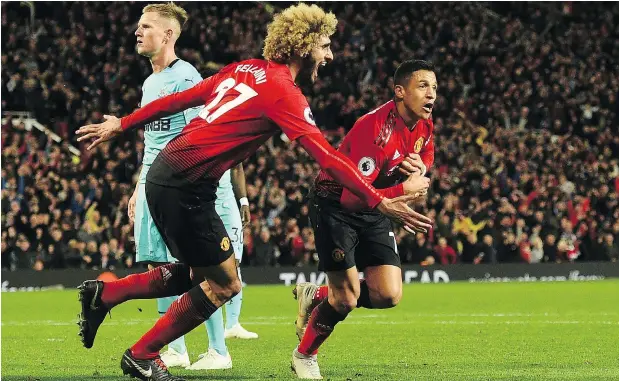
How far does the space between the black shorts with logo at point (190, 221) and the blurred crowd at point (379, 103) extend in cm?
1448

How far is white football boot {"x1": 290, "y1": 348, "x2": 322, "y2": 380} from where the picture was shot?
7.86 metres

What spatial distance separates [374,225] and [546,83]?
69.9 ft

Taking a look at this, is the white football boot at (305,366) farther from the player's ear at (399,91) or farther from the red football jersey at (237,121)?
the player's ear at (399,91)

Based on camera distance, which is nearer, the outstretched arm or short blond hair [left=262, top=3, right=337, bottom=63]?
the outstretched arm

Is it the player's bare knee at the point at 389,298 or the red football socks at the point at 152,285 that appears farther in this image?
the player's bare knee at the point at 389,298

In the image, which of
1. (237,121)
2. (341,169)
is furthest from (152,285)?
(341,169)

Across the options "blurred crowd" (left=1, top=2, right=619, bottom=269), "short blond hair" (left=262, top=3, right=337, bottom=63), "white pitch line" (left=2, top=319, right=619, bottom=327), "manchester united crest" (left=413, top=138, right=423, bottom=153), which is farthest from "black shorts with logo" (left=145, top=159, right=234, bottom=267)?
"blurred crowd" (left=1, top=2, right=619, bottom=269)

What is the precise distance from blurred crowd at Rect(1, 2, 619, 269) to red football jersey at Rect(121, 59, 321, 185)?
47.8 ft

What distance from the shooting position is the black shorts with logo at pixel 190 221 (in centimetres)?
693

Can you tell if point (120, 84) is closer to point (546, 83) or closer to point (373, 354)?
point (546, 83)

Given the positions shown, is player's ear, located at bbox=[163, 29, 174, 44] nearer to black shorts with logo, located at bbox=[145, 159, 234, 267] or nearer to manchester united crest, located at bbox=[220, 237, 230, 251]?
black shorts with logo, located at bbox=[145, 159, 234, 267]

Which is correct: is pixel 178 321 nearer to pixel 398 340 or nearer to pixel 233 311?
pixel 398 340

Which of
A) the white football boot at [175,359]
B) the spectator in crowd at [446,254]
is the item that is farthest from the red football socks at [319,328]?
the spectator in crowd at [446,254]

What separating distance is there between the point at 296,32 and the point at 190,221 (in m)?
1.29
